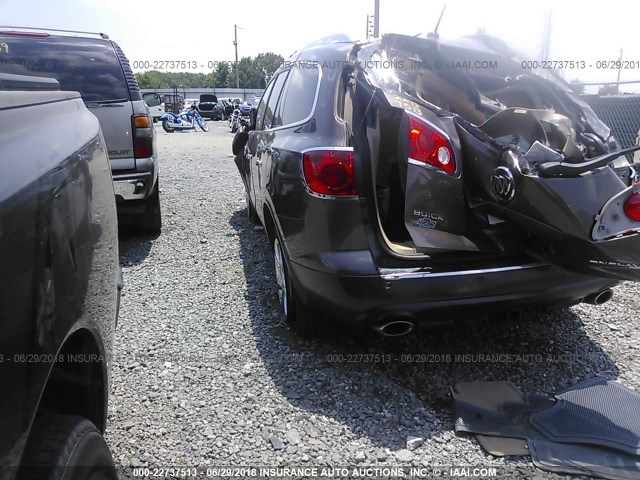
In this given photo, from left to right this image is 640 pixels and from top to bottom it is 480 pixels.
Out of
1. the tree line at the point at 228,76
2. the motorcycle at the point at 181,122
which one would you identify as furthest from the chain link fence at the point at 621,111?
the tree line at the point at 228,76

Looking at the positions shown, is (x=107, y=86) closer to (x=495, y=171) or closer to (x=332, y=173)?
(x=332, y=173)

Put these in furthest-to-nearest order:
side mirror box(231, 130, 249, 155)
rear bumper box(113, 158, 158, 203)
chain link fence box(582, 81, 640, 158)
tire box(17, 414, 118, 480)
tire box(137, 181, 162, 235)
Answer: chain link fence box(582, 81, 640, 158) → side mirror box(231, 130, 249, 155) → tire box(137, 181, 162, 235) → rear bumper box(113, 158, 158, 203) → tire box(17, 414, 118, 480)

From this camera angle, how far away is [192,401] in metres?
2.88

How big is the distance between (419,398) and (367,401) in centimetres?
29

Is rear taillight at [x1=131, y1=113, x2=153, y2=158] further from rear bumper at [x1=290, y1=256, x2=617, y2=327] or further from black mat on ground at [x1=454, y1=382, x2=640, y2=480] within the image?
black mat on ground at [x1=454, y1=382, x2=640, y2=480]

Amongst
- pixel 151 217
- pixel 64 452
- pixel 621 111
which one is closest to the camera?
pixel 64 452

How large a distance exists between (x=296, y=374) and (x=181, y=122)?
24291mm

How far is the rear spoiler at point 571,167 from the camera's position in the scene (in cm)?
243

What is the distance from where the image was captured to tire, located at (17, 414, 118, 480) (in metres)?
1.31

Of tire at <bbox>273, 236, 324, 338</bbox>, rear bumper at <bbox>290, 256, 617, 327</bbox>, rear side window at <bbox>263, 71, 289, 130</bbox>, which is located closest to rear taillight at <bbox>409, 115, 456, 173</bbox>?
rear bumper at <bbox>290, 256, 617, 327</bbox>

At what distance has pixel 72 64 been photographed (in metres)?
5.05

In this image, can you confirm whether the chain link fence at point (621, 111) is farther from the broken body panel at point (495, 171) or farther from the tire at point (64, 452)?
the tire at point (64, 452)

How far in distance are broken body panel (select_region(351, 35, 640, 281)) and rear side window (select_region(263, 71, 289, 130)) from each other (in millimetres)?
1323

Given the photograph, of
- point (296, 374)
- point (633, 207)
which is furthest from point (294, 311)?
point (633, 207)
